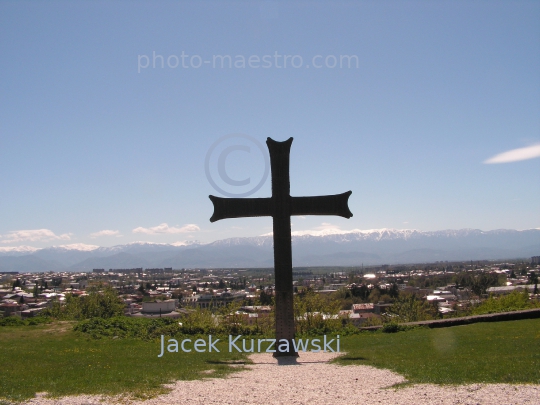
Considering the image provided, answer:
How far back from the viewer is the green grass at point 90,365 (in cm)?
786

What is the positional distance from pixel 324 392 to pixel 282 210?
214 inches

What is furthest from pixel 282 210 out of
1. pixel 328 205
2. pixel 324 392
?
pixel 324 392

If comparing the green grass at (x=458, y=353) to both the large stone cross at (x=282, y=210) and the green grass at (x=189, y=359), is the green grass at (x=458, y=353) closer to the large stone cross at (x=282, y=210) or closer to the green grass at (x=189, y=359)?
the green grass at (x=189, y=359)

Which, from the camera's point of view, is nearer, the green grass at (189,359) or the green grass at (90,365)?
the green grass at (90,365)

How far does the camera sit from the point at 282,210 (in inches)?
480

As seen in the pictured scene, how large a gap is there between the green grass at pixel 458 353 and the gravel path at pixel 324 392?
571 millimetres

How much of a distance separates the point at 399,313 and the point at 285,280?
70.1 feet

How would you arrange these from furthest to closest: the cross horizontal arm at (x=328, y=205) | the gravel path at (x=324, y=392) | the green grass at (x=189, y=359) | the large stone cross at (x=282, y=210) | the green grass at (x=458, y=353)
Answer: the cross horizontal arm at (x=328, y=205) → the large stone cross at (x=282, y=210) → the green grass at (x=458, y=353) → the green grass at (x=189, y=359) → the gravel path at (x=324, y=392)

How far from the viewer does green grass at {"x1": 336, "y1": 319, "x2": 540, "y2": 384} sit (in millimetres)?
8141

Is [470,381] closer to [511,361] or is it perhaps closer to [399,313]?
[511,361]

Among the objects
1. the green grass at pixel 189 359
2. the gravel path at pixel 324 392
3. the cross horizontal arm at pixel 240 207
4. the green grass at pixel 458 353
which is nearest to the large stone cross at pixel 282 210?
the cross horizontal arm at pixel 240 207

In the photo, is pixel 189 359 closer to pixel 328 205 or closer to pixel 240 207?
pixel 240 207

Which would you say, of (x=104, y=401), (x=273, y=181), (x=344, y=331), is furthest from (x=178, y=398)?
(x=344, y=331)

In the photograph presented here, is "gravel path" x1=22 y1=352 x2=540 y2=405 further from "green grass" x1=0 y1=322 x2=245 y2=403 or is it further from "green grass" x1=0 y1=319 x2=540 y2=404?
"green grass" x1=0 y1=322 x2=245 y2=403
